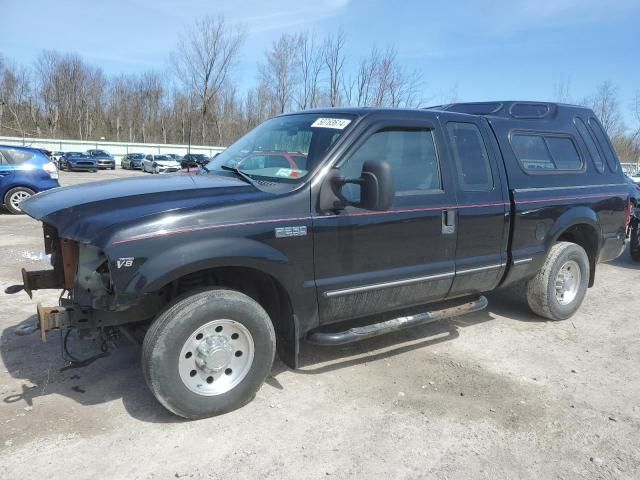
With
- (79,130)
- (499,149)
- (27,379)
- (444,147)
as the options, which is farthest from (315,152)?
(79,130)

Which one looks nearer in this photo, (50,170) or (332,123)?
(332,123)

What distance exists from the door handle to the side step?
0.69 m

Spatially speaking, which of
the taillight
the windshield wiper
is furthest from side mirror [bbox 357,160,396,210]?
the taillight

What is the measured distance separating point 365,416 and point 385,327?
0.71 metres

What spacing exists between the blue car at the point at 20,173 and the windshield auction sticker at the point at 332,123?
10535 mm

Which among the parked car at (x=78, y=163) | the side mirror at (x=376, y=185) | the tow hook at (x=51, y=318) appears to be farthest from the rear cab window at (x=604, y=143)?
the parked car at (x=78, y=163)

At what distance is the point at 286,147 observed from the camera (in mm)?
3883

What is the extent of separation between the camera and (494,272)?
179 inches

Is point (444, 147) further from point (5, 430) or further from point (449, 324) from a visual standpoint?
point (5, 430)

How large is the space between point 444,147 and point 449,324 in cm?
197

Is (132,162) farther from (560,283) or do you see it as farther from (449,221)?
(449,221)

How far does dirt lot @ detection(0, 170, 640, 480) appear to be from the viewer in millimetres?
2832

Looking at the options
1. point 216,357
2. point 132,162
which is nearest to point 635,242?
point 216,357

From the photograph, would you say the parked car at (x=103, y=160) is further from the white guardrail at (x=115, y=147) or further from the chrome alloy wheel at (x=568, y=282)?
the chrome alloy wheel at (x=568, y=282)
